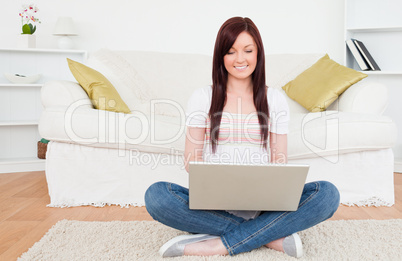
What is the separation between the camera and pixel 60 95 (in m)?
2.27

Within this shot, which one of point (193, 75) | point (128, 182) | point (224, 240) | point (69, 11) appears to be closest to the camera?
point (224, 240)

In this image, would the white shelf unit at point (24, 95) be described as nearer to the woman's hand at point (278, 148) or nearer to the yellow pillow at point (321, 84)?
the yellow pillow at point (321, 84)

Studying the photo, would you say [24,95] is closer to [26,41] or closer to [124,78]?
[26,41]

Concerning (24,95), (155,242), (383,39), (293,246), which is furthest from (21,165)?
(383,39)

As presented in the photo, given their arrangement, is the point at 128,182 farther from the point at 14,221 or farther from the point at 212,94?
the point at 212,94

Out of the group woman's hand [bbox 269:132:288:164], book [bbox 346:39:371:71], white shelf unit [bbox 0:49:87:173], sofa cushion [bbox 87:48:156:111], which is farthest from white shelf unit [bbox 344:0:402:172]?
white shelf unit [bbox 0:49:87:173]

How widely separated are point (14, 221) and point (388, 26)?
293 centimetres

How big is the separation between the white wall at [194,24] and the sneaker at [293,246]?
7.81 feet

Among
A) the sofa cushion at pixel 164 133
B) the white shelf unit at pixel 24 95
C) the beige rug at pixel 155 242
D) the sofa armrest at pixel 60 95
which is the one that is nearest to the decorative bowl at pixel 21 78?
the white shelf unit at pixel 24 95

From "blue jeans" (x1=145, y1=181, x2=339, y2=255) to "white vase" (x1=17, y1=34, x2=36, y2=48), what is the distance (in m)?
2.36

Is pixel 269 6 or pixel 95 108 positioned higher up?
pixel 269 6

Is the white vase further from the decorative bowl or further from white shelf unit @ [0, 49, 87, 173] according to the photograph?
the decorative bowl

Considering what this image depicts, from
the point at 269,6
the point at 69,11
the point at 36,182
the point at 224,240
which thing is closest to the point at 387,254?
the point at 224,240

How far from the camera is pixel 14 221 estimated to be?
74.7 inches
